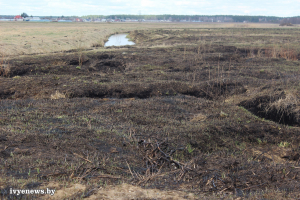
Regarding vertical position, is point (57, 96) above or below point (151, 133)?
above

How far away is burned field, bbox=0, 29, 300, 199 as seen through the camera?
4.21m

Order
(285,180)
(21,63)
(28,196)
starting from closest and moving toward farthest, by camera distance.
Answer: (28,196)
(285,180)
(21,63)

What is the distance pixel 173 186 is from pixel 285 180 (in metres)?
1.96

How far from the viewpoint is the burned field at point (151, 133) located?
13.8ft

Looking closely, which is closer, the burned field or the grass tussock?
the burned field

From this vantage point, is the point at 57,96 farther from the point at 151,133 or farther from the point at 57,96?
the point at 151,133

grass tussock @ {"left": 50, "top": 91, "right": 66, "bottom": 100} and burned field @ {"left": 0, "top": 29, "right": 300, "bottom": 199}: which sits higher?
grass tussock @ {"left": 50, "top": 91, "right": 66, "bottom": 100}

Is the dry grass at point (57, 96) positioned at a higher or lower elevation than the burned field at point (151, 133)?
higher

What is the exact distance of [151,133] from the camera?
6.86 m

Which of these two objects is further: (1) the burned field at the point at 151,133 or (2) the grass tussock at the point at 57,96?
(2) the grass tussock at the point at 57,96

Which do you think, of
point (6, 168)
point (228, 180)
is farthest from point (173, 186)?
point (6, 168)

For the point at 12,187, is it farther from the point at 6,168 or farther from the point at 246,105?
the point at 246,105

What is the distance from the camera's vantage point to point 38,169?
4.19m

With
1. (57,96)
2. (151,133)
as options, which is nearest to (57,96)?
(57,96)
